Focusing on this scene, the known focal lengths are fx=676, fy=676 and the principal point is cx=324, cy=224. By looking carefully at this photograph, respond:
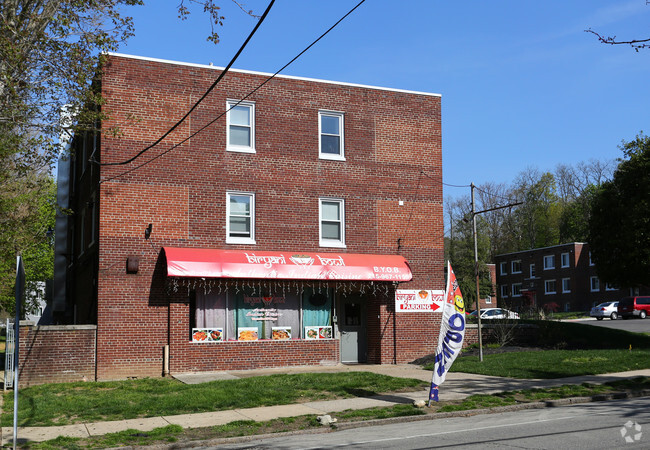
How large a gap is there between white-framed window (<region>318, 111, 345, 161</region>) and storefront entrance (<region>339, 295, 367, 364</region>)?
491 cm

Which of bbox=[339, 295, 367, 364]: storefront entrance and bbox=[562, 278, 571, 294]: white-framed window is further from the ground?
bbox=[562, 278, 571, 294]: white-framed window

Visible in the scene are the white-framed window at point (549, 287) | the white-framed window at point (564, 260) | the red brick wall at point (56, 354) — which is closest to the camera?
the red brick wall at point (56, 354)

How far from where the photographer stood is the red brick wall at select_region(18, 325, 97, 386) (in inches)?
706

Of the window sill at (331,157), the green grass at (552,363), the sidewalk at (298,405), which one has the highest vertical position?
the window sill at (331,157)

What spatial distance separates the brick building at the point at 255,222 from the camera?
64.2ft

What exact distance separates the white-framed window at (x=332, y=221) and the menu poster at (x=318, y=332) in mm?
2775

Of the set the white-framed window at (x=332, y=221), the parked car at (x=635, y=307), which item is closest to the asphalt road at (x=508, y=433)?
the white-framed window at (x=332, y=221)

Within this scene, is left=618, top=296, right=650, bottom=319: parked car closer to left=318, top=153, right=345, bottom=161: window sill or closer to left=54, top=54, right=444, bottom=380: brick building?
left=54, top=54, right=444, bottom=380: brick building

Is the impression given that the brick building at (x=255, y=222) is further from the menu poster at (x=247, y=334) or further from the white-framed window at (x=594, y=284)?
the white-framed window at (x=594, y=284)

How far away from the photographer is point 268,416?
40.5 ft

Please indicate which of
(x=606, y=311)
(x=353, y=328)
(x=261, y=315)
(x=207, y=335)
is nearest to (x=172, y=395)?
(x=207, y=335)

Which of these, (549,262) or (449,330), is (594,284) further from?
(449,330)

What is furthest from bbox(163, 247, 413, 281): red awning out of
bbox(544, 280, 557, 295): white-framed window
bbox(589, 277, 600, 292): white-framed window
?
bbox(544, 280, 557, 295): white-framed window

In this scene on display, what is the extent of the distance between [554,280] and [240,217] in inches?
2060
